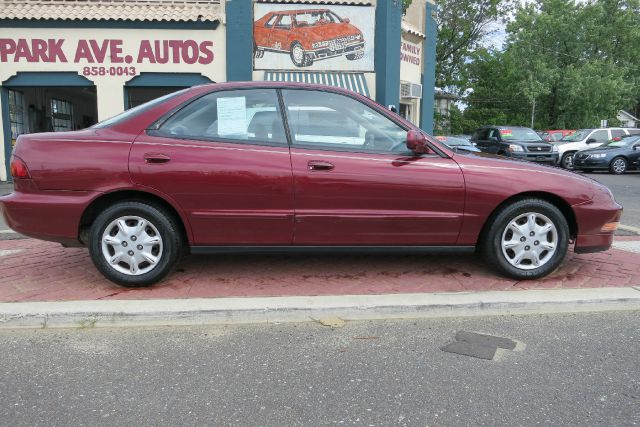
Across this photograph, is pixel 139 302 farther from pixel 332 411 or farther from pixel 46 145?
pixel 332 411


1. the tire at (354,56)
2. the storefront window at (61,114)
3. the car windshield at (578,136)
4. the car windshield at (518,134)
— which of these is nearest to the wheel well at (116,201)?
the tire at (354,56)

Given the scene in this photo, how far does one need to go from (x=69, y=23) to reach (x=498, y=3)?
35386mm

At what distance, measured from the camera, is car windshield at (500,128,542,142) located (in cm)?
1847

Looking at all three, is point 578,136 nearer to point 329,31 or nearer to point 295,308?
point 329,31

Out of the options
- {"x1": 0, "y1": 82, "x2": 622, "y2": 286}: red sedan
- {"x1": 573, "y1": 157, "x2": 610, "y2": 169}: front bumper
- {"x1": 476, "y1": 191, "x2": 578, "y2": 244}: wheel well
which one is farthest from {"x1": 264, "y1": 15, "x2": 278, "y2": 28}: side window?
{"x1": 573, "y1": 157, "x2": 610, "y2": 169}: front bumper

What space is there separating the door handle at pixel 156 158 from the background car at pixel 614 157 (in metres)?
17.8

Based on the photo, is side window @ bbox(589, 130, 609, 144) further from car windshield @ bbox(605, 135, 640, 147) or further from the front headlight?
the front headlight

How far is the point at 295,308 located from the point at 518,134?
16.8 m

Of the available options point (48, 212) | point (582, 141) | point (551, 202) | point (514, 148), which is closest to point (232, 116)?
point (48, 212)

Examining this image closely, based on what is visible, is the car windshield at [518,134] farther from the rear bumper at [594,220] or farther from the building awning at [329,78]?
the rear bumper at [594,220]

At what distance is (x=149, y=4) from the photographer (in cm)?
1302

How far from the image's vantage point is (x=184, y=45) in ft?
43.2

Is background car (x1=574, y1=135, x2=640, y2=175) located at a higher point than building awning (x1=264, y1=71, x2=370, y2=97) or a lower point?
Answer: lower

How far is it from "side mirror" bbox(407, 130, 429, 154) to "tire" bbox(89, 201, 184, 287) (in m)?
1.99
